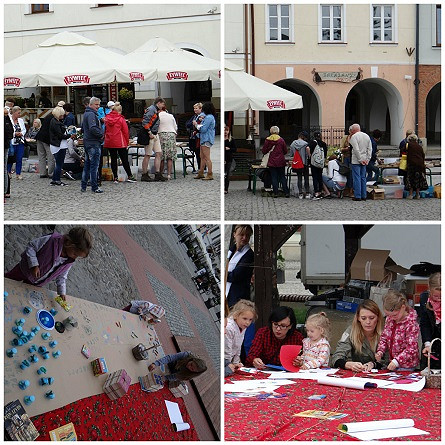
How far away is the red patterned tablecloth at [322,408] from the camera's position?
12.8 feet

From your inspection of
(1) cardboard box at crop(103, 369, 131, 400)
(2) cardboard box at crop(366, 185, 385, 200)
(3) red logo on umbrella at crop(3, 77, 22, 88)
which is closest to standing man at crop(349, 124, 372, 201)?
(2) cardboard box at crop(366, 185, 385, 200)

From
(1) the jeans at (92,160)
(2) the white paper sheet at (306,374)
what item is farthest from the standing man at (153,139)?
(2) the white paper sheet at (306,374)

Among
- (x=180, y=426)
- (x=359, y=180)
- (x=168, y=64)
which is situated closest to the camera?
(x=180, y=426)

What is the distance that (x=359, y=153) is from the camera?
8.70 metres

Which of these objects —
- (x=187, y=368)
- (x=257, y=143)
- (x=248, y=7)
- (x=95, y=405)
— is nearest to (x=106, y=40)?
(x=257, y=143)

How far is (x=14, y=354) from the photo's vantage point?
394 cm

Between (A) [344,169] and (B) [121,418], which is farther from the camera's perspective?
(A) [344,169]

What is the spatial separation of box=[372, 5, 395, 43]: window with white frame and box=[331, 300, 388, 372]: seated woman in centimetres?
381

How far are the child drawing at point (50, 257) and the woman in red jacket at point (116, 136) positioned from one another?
4.95m

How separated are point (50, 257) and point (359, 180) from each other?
17.1ft

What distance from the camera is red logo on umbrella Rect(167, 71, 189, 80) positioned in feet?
33.8

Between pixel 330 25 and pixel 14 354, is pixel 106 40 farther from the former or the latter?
pixel 14 354

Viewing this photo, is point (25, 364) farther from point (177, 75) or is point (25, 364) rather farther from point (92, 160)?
point (177, 75)

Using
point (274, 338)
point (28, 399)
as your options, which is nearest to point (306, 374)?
point (274, 338)
